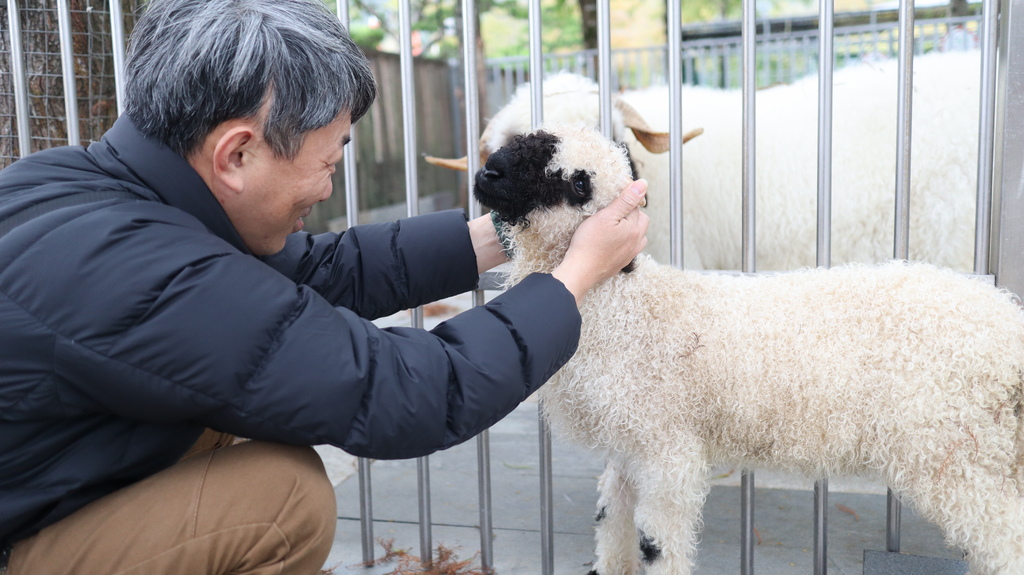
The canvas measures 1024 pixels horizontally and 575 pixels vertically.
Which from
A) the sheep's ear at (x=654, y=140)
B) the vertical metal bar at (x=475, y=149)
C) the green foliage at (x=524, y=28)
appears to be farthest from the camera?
the green foliage at (x=524, y=28)

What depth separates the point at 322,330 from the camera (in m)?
1.49

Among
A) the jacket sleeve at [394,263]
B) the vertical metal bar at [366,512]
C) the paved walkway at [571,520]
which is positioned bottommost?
the paved walkway at [571,520]

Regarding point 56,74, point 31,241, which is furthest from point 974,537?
point 56,74

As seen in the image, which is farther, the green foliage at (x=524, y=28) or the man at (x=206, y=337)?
the green foliage at (x=524, y=28)

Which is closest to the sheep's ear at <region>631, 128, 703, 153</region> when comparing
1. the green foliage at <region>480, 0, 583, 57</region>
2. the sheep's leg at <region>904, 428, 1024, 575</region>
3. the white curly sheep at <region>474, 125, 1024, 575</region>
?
the white curly sheep at <region>474, 125, 1024, 575</region>

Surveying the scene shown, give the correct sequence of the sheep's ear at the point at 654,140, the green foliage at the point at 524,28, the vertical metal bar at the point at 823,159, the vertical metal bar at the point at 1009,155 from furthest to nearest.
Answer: the green foliage at the point at 524,28
the sheep's ear at the point at 654,140
the vertical metal bar at the point at 823,159
the vertical metal bar at the point at 1009,155

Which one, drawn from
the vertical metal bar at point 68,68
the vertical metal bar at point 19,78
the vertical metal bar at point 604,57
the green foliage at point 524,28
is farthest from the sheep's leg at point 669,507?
the green foliage at point 524,28

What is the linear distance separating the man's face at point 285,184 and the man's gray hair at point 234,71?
3 centimetres

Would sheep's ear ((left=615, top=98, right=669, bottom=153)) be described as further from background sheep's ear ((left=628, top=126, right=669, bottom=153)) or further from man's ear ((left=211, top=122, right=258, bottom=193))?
man's ear ((left=211, top=122, right=258, bottom=193))

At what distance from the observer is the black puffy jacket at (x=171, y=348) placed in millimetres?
1377

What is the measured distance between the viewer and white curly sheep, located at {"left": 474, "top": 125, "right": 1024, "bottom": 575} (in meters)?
1.91

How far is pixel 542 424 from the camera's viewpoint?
2705 millimetres

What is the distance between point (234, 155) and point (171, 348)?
41cm

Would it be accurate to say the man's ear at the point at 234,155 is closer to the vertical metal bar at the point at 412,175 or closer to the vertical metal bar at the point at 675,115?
the vertical metal bar at the point at 412,175
